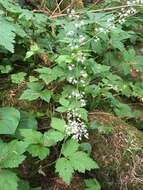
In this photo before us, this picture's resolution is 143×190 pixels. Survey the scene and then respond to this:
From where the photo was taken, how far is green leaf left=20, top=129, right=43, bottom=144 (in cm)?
230

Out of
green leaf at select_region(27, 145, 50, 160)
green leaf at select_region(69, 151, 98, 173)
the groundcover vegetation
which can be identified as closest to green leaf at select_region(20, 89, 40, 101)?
the groundcover vegetation

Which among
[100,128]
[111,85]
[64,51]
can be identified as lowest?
[100,128]

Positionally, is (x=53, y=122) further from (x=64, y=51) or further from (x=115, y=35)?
(x=115, y=35)

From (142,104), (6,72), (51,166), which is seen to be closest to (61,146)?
(51,166)

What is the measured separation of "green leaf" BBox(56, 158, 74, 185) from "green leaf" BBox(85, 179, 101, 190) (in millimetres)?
294

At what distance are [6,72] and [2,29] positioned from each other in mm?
449

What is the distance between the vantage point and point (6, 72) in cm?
286

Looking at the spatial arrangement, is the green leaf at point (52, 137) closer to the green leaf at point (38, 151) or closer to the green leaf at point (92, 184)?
the green leaf at point (38, 151)

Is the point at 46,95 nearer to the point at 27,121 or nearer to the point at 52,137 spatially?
the point at 27,121

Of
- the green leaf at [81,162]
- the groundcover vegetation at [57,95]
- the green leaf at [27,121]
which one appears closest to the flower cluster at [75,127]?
the groundcover vegetation at [57,95]

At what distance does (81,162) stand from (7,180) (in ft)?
1.48

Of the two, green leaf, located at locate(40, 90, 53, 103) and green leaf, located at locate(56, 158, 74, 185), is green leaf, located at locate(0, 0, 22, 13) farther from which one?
green leaf, located at locate(56, 158, 74, 185)

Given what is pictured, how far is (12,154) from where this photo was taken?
2.13m

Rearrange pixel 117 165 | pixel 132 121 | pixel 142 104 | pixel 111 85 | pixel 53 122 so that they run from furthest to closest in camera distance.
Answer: pixel 142 104 < pixel 132 121 < pixel 111 85 < pixel 117 165 < pixel 53 122
